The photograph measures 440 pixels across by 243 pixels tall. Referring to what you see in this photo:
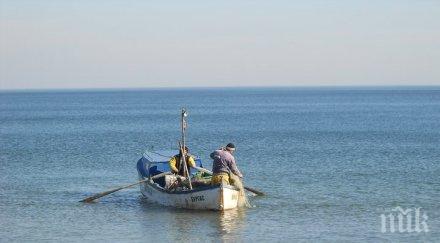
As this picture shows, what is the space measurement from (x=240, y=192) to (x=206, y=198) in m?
1.25

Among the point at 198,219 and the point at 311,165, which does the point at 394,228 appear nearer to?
the point at 198,219

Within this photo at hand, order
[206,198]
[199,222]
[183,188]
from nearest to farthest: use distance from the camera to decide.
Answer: [199,222] < [206,198] < [183,188]

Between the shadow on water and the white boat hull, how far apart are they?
0.59 ft

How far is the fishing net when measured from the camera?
91.5ft

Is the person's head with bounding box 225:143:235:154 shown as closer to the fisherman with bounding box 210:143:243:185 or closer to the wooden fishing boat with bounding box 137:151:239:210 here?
the fisherman with bounding box 210:143:243:185

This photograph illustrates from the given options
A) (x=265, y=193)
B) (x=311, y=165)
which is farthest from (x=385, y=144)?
(x=265, y=193)

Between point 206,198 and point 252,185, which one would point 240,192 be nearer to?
point 206,198

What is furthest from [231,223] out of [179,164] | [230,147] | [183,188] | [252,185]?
[252,185]

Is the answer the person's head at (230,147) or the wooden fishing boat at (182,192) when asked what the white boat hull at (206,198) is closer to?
the wooden fishing boat at (182,192)

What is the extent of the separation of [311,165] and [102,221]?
18.8m

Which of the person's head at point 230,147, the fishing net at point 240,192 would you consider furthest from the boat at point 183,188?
the person's head at point 230,147

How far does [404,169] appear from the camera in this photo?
136 ft

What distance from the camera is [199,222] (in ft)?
87.9

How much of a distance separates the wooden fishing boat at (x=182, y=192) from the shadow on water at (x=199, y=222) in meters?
0.24
